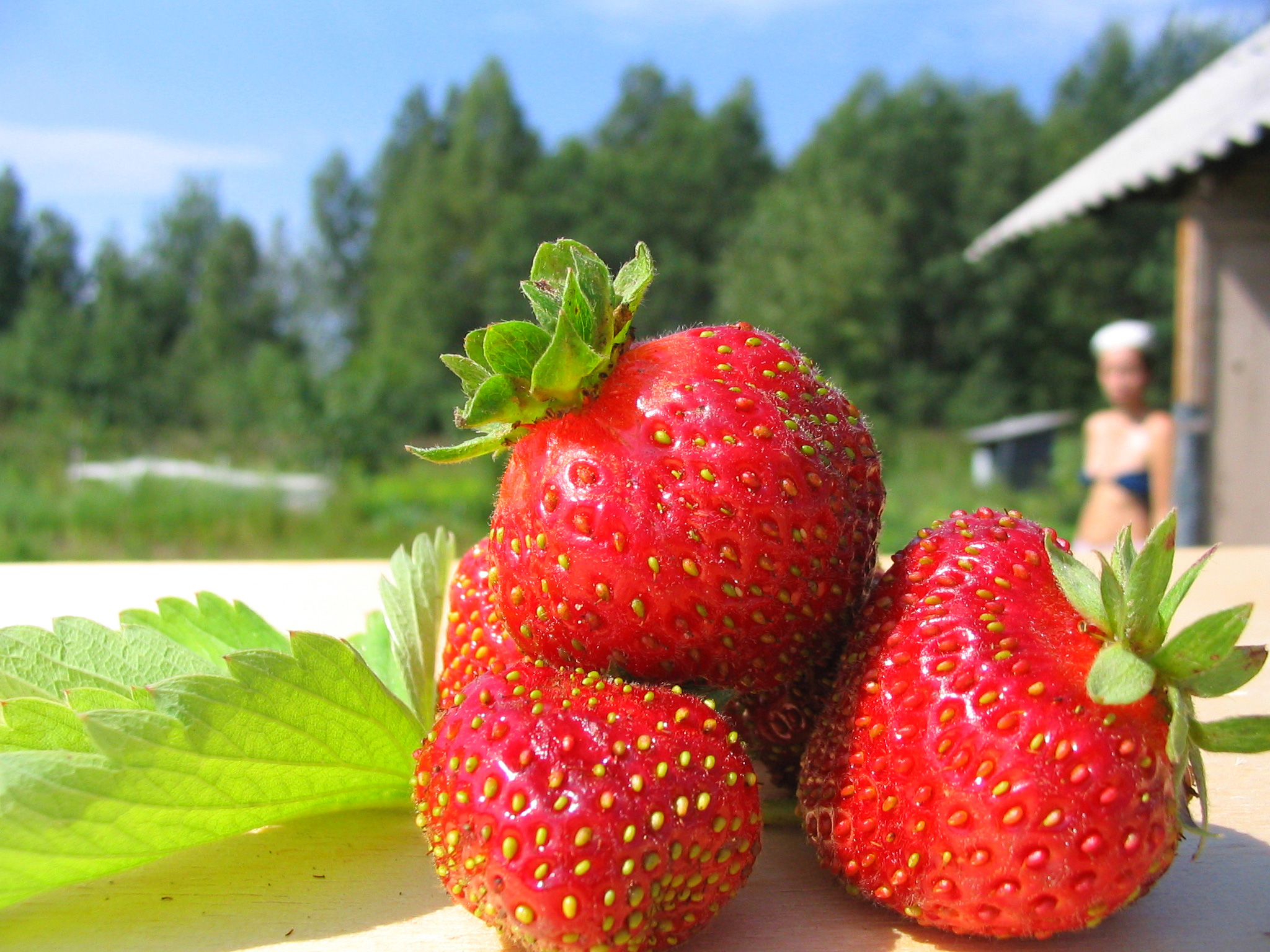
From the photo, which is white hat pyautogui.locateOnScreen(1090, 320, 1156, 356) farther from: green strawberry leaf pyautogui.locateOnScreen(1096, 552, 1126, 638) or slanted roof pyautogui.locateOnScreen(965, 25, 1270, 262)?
green strawberry leaf pyautogui.locateOnScreen(1096, 552, 1126, 638)

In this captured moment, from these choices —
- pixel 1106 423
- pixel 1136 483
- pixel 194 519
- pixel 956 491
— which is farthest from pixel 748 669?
pixel 956 491

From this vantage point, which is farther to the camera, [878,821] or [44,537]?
[44,537]

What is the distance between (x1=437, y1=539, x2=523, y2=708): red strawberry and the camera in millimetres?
793

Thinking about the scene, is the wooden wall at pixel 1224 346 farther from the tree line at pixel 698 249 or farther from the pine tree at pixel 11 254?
the pine tree at pixel 11 254

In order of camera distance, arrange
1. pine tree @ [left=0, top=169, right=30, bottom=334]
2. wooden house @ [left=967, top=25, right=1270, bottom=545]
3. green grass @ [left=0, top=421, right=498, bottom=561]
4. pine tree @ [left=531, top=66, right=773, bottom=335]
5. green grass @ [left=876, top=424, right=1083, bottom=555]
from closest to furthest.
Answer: wooden house @ [left=967, top=25, right=1270, bottom=545], green grass @ [left=0, top=421, right=498, bottom=561], green grass @ [left=876, top=424, right=1083, bottom=555], pine tree @ [left=0, top=169, right=30, bottom=334], pine tree @ [left=531, top=66, right=773, bottom=335]

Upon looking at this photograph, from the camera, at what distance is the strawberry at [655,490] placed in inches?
25.8

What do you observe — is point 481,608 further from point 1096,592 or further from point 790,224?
point 790,224

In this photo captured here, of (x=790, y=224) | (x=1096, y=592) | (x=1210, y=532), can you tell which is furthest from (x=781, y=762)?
(x=790, y=224)

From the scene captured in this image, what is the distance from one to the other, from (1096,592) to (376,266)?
82.4ft

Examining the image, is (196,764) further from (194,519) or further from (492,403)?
(194,519)

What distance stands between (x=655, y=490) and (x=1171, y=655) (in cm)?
30

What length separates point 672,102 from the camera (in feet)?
82.2

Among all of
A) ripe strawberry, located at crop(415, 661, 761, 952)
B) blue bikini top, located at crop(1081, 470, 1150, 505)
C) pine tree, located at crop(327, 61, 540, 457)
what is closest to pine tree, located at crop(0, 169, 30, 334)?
pine tree, located at crop(327, 61, 540, 457)

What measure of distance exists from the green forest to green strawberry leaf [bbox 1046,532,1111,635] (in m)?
11.7
